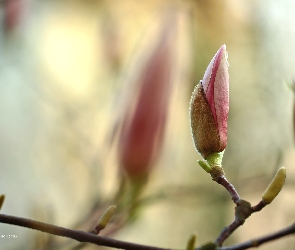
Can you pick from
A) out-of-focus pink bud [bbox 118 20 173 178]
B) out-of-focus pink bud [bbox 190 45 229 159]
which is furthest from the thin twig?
out-of-focus pink bud [bbox 118 20 173 178]

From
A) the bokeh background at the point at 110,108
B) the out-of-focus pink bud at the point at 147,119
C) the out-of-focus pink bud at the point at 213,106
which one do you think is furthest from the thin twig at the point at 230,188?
the bokeh background at the point at 110,108

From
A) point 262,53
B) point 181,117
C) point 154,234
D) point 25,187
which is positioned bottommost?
point 154,234

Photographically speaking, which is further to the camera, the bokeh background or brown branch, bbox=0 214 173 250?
the bokeh background

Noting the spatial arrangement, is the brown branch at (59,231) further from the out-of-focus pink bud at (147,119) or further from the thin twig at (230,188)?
the out-of-focus pink bud at (147,119)

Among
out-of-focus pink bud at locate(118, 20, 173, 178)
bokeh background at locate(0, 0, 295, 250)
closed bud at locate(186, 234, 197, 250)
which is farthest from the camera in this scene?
bokeh background at locate(0, 0, 295, 250)

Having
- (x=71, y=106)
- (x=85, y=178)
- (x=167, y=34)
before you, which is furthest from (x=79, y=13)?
(x=167, y=34)

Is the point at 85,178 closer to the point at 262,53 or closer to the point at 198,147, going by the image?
the point at 262,53

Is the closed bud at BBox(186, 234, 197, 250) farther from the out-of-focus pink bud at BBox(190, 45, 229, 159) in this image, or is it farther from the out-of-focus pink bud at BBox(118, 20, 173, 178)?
the out-of-focus pink bud at BBox(118, 20, 173, 178)
